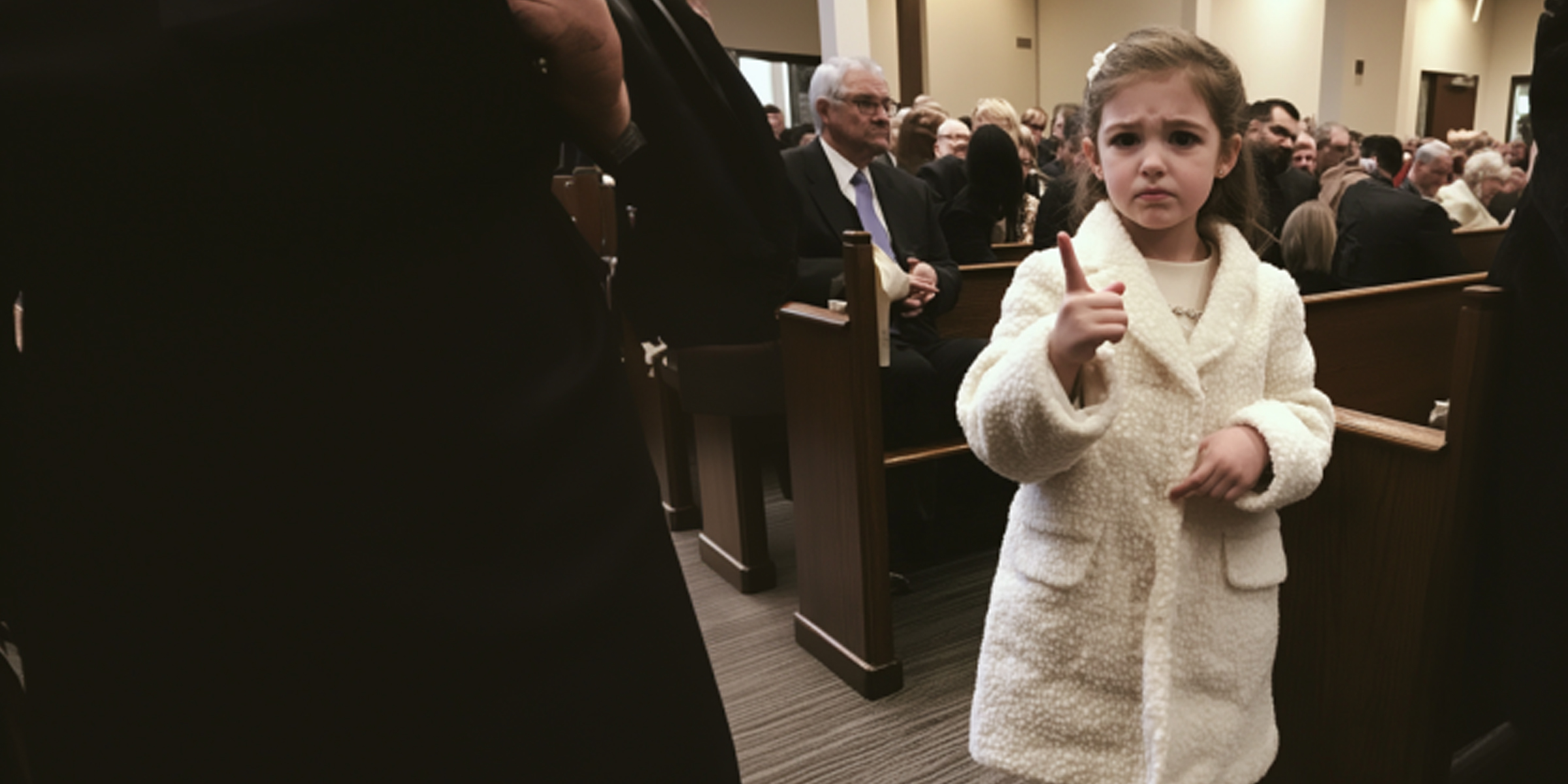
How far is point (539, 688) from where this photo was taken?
2.04 feet

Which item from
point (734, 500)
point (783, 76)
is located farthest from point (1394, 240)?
point (783, 76)

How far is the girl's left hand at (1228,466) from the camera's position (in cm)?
117

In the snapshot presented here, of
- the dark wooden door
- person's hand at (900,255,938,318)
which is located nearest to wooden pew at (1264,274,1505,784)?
person's hand at (900,255,938,318)

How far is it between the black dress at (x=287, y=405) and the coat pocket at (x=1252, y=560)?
932 millimetres

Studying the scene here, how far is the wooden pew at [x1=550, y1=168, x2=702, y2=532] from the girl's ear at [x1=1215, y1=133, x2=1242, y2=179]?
2.15 m

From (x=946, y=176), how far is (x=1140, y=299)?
304 centimetres

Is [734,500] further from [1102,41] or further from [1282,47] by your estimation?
[1282,47]

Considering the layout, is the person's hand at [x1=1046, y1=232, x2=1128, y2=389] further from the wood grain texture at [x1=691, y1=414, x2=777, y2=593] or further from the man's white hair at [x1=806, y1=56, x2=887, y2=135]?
the man's white hair at [x1=806, y1=56, x2=887, y2=135]

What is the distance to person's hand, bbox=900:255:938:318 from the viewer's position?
2855 millimetres

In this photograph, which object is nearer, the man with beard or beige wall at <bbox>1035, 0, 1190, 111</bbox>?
the man with beard

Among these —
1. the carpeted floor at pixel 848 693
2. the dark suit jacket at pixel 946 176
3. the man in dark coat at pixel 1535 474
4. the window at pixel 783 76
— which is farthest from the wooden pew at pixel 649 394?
the window at pixel 783 76

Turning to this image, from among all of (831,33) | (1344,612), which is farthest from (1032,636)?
(831,33)

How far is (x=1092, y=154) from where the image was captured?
1350 mm

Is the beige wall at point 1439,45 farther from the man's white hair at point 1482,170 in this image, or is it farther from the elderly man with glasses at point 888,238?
the elderly man with glasses at point 888,238
